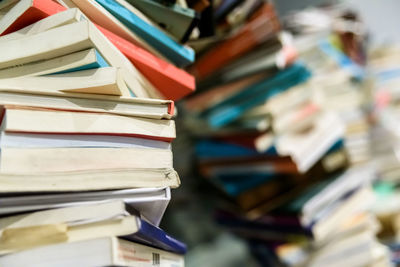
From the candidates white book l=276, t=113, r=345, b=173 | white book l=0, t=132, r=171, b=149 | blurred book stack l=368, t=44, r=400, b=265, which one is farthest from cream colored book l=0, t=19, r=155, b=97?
blurred book stack l=368, t=44, r=400, b=265

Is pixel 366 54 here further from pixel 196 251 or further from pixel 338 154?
pixel 196 251

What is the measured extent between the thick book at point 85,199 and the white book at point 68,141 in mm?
58

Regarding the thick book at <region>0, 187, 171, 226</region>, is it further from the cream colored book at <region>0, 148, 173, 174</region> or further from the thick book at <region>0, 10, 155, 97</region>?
the thick book at <region>0, 10, 155, 97</region>

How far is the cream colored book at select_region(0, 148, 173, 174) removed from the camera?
0.48 metres

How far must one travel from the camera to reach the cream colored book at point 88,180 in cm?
47

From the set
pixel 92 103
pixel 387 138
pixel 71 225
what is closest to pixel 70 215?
pixel 71 225

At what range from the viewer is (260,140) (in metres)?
1.00

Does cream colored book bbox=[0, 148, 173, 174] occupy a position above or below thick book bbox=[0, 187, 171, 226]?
above

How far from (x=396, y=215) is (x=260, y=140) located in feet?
1.75

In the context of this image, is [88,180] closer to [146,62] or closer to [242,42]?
[146,62]

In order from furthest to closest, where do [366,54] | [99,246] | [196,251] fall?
[366,54] < [196,251] < [99,246]

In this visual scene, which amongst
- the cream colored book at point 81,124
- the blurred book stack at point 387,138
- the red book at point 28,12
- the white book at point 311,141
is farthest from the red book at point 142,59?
the blurred book stack at point 387,138

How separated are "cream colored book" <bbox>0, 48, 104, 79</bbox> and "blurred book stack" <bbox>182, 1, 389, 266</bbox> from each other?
17.1 inches

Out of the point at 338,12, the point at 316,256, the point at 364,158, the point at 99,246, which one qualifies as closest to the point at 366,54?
the point at 338,12
